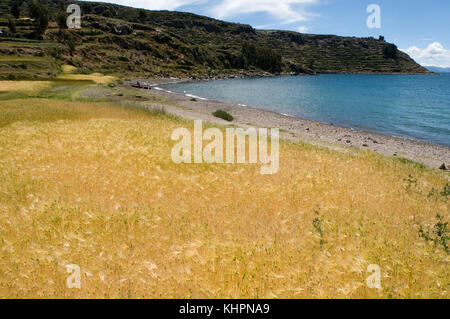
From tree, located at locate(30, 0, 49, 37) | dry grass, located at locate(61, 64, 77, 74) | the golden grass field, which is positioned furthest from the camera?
tree, located at locate(30, 0, 49, 37)

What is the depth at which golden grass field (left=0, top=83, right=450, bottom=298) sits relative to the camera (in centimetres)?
507

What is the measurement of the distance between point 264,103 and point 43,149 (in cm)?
6327

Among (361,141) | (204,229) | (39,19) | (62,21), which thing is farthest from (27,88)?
(62,21)

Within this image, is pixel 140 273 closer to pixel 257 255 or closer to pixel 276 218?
pixel 257 255

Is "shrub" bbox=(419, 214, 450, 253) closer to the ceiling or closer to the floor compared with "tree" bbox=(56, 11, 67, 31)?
closer to the floor

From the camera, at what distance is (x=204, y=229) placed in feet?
22.7

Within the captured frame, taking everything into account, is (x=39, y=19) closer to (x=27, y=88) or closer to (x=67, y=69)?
(x=67, y=69)

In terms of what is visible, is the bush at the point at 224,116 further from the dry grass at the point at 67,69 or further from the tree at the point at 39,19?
the tree at the point at 39,19

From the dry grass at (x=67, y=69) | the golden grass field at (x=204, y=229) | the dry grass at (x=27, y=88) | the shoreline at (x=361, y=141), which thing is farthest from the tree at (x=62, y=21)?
the golden grass field at (x=204, y=229)

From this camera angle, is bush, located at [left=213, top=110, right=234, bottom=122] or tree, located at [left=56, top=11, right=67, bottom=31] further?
tree, located at [left=56, top=11, right=67, bottom=31]

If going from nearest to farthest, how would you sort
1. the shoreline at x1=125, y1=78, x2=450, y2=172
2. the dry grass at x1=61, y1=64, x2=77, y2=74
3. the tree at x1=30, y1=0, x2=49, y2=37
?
the shoreline at x1=125, y1=78, x2=450, y2=172
the dry grass at x1=61, y1=64, x2=77, y2=74
the tree at x1=30, y1=0, x2=49, y2=37

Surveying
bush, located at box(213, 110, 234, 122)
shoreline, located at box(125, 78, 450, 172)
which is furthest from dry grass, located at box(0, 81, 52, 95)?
bush, located at box(213, 110, 234, 122)

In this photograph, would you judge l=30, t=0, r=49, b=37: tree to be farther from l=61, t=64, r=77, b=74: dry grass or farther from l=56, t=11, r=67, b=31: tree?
l=61, t=64, r=77, b=74: dry grass

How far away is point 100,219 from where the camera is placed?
7.38m
